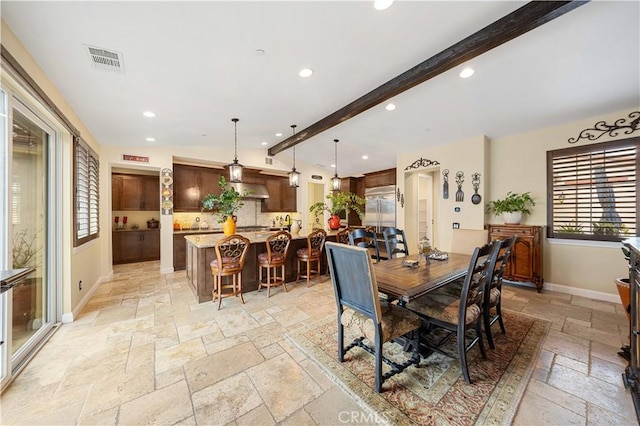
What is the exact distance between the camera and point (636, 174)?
3277mm

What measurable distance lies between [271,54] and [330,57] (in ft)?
1.91

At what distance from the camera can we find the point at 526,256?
3826 mm

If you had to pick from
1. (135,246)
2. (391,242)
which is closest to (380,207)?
(391,242)

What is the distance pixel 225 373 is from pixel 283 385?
1.71 ft

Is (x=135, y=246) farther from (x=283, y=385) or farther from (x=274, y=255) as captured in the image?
(x=283, y=385)

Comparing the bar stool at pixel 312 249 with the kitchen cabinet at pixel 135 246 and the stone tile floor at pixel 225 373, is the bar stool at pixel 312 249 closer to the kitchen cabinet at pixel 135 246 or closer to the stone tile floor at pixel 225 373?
the stone tile floor at pixel 225 373

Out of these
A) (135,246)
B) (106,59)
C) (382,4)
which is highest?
(382,4)

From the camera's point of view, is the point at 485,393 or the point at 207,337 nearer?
the point at 485,393

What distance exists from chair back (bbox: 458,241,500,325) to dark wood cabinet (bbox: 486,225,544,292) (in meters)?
2.54

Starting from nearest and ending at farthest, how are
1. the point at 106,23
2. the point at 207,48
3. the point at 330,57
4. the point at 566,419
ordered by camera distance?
the point at 566,419
the point at 106,23
the point at 207,48
the point at 330,57

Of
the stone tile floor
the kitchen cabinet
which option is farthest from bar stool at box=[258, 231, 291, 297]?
the kitchen cabinet

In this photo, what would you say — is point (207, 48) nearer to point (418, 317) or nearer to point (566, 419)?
point (418, 317)

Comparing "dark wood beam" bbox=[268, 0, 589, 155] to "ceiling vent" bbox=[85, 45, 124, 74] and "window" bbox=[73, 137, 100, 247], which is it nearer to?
"ceiling vent" bbox=[85, 45, 124, 74]

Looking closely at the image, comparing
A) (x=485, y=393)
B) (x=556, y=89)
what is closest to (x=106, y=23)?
(x=485, y=393)
